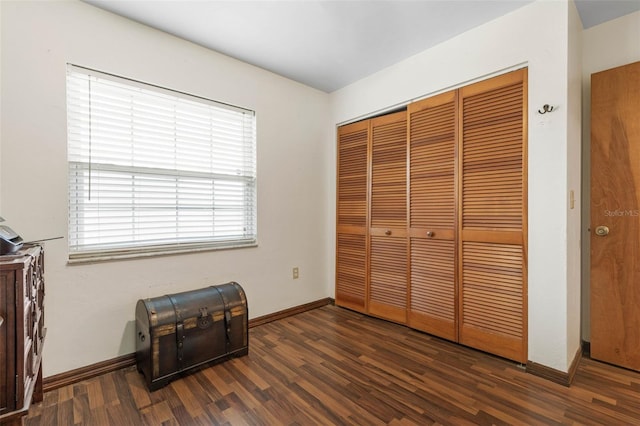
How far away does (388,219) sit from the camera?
9.54ft

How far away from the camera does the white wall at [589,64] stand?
217 centimetres

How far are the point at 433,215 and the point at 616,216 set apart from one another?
119 centimetres

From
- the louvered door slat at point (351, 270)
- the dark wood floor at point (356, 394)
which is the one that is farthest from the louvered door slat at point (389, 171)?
the dark wood floor at point (356, 394)

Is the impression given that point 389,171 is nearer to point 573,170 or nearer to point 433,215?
point 433,215

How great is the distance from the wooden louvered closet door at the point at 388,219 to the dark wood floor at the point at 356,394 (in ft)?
1.93

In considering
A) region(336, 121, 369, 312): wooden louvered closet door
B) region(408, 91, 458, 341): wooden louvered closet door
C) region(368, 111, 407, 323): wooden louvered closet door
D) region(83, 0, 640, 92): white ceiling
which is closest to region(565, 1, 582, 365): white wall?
region(83, 0, 640, 92): white ceiling

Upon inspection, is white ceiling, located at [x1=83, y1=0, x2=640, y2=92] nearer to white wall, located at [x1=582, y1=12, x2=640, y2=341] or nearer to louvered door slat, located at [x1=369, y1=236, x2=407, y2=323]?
white wall, located at [x1=582, y1=12, x2=640, y2=341]

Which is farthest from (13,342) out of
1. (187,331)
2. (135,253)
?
(135,253)

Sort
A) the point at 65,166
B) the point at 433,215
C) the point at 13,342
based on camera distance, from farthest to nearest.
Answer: the point at 433,215 < the point at 65,166 < the point at 13,342

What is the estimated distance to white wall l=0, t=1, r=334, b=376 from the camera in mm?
1781

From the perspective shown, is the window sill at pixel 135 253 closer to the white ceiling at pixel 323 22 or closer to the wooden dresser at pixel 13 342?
the wooden dresser at pixel 13 342

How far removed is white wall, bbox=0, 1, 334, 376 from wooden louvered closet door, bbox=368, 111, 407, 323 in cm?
87

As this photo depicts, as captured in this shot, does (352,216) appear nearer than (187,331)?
No

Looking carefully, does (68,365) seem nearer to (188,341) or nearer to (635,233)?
(188,341)
